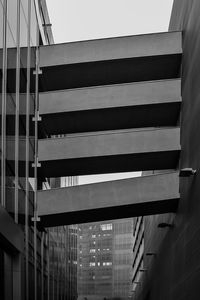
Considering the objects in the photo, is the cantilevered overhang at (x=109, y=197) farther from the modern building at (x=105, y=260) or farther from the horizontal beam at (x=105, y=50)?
the modern building at (x=105, y=260)

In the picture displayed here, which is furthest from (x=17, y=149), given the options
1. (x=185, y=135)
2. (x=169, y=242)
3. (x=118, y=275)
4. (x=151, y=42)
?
(x=118, y=275)

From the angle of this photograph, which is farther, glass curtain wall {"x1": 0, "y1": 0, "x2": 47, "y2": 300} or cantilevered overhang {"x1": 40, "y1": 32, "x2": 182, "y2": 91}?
cantilevered overhang {"x1": 40, "y1": 32, "x2": 182, "y2": 91}

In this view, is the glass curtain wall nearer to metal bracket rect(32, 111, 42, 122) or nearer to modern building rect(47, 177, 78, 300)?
metal bracket rect(32, 111, 42, 122)

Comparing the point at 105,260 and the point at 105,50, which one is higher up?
the point at 105,260

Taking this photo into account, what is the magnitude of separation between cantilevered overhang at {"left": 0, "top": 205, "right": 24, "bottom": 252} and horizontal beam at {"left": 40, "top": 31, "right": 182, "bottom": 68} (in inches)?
351

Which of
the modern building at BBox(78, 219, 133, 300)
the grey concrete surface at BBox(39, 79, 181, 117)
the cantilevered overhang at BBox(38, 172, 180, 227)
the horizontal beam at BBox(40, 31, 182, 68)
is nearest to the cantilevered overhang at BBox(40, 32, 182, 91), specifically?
the horizontal beam at BBox(40, 31, 182, 68)

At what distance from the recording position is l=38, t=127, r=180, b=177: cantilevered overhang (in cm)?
2617

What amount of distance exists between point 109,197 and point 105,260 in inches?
4888

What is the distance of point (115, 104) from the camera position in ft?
88.6

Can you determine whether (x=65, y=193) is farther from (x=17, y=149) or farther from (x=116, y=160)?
(x=17, y=149)

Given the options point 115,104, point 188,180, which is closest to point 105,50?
point 115,104

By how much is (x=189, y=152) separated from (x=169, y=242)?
27.7 feet

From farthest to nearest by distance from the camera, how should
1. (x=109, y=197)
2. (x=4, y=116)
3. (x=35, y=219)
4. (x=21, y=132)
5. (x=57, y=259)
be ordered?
(x=57, y=259) → (x=109, y=197) → (x=35, y=219) → (x=21, y=132) → (x=4, y=116)

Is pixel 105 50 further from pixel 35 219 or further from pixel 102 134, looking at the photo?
A: pixel 35 219
